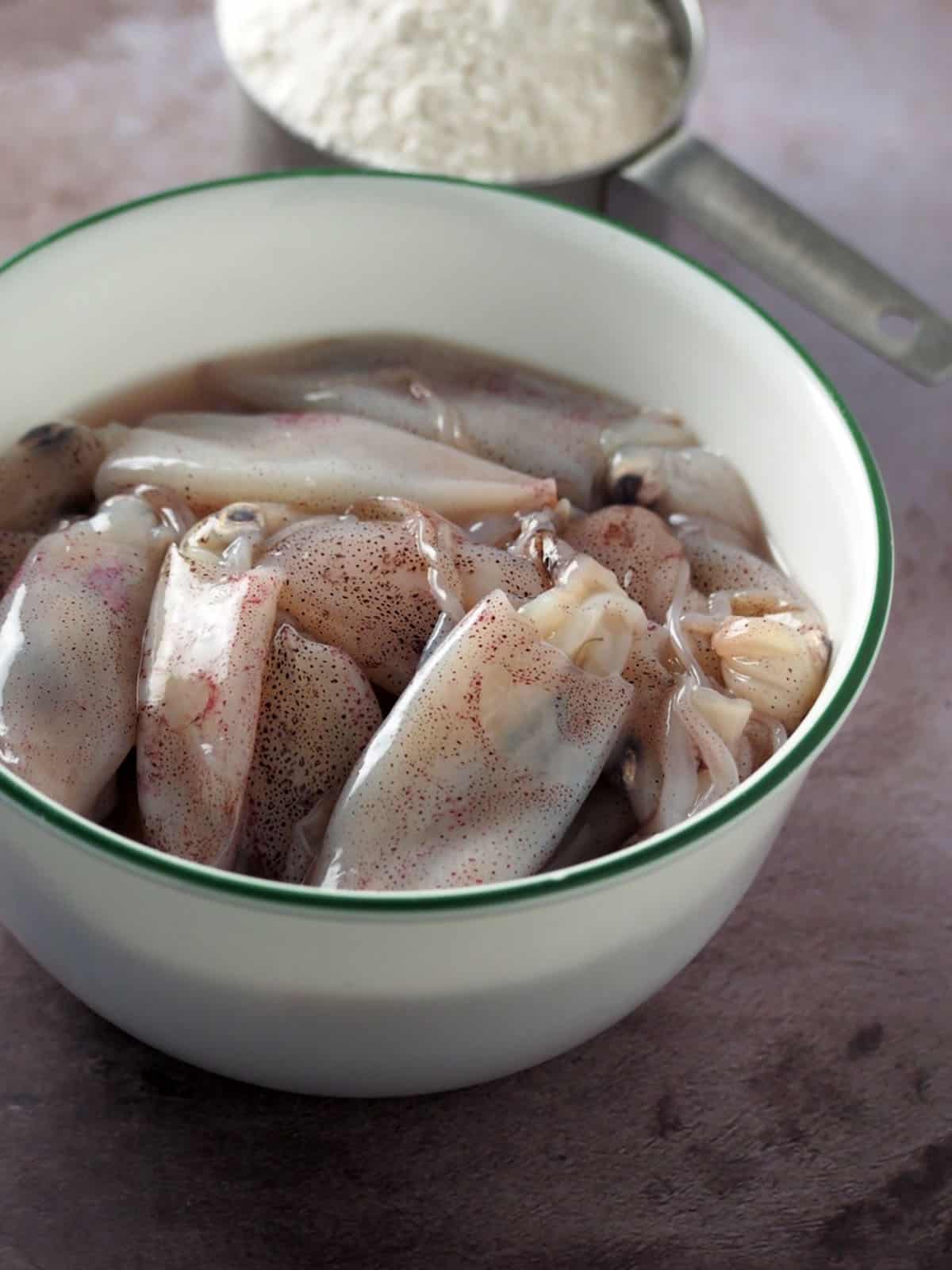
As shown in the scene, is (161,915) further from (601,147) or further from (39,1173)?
(601,147)

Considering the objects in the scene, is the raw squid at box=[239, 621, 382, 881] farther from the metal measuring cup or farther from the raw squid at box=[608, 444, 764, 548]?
the metal measuring cup

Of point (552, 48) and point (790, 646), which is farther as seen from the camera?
point (552, 48)

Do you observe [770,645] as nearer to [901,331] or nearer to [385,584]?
[385,584]

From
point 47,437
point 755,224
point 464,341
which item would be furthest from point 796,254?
point 47,437

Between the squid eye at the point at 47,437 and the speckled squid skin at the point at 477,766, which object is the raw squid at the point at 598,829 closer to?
the speckled squid skin at the point at 477,766

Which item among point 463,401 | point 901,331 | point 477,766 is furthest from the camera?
point 901,331

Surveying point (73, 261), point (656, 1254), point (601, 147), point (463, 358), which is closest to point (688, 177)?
point (601, 147)
